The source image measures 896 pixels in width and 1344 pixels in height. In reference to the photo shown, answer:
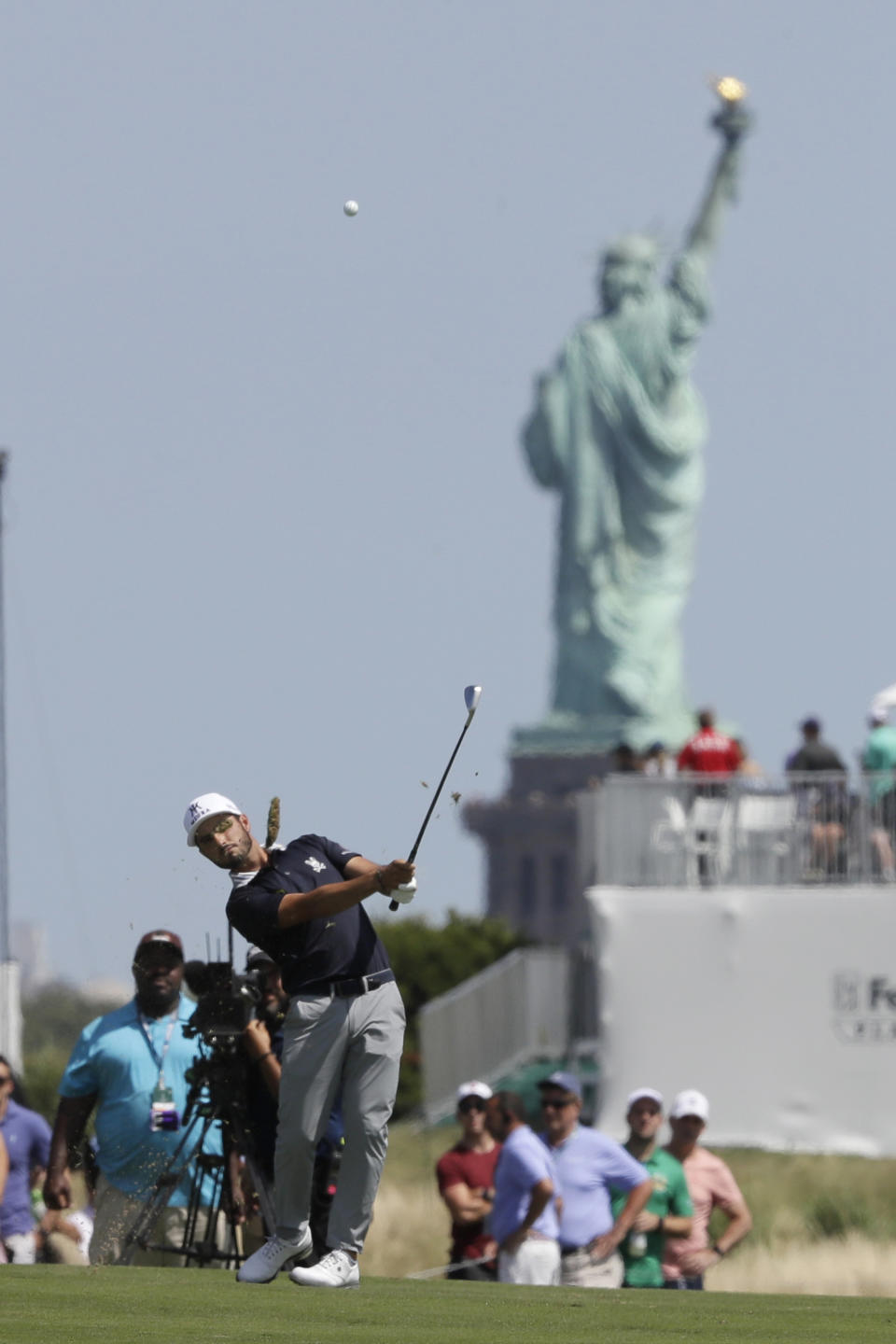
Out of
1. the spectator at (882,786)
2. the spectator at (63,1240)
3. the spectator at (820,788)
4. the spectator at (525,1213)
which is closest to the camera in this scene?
the spectator at (525,1213)

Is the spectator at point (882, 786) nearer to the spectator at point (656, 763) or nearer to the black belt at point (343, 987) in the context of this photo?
the spectator at point (656, 763)

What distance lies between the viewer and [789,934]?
28.8m

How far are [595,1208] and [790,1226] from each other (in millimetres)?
12644

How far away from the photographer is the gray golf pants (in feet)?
32.5

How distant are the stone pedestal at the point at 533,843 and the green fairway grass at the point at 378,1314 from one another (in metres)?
103

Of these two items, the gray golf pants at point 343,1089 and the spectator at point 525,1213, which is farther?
the spectator at point 525,1213

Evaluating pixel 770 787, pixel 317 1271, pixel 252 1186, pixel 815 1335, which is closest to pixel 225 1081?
pixel 252 1186

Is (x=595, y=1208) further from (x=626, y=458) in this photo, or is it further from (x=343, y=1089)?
(x=626, y=458)

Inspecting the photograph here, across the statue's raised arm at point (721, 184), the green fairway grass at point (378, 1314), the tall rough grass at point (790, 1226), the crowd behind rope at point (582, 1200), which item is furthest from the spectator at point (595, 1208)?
the statue's raised arm at point (721, 184)

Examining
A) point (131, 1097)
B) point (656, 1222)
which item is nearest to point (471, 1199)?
point (656, 1222)

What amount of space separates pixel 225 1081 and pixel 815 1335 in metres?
3.24

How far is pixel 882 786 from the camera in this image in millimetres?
25594

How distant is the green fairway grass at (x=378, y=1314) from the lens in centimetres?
852

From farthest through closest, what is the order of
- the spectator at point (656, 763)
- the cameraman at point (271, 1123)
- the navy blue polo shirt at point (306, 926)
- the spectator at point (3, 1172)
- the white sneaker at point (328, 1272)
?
the spectator at point (656, 763), the spectator at point (3, 1172), the cameraman at point (271, 1123), the white sneaker at point (328, 1272), the navy blue polo shirt at point (306, 926)
